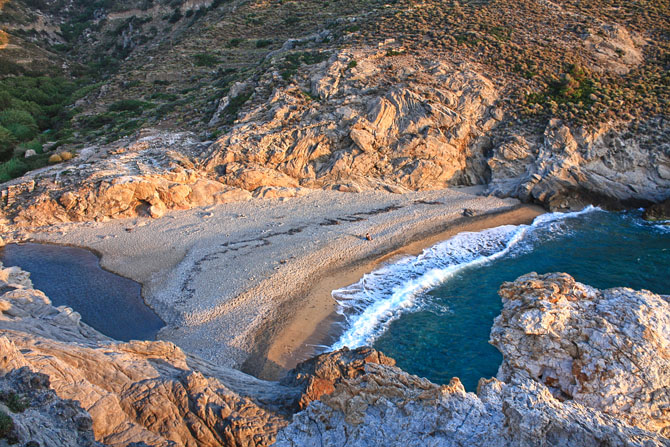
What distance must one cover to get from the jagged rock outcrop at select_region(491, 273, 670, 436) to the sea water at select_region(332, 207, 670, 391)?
239 inches

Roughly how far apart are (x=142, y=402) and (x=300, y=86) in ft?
94.6

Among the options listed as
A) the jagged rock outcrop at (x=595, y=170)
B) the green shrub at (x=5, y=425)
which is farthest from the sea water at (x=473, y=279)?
the green shrub at (x=5, y=425)

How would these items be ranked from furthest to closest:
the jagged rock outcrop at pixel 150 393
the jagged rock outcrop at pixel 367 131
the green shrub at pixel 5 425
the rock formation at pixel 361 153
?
the jagged rock outcrop at pixel 367 131
the rock formation at pixel 361 153
the jagged rock outcrop at pixel 150 393
the green shrub at pixel 5 425

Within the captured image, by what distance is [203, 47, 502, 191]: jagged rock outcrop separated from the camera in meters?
29.3

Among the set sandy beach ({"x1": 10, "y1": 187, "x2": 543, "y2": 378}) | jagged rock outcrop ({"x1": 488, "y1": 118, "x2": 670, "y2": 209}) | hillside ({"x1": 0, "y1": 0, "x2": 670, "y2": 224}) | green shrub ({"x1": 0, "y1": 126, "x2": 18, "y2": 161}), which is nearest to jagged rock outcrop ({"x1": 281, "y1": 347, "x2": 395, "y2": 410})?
sandy beach ({"x1": 10, "y1": 187, "x2": 543, "y2": 378})

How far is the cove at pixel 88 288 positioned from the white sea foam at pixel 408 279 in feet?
26.1

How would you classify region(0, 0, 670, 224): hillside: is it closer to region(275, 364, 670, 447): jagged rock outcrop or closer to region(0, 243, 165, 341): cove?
region(0, 243, 165, 341): cove

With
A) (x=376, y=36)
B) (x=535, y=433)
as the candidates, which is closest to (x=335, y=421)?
(x=535, y=433)

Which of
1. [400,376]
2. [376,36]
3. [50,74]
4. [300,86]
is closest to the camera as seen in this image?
[400,376]

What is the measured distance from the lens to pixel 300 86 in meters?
32.9

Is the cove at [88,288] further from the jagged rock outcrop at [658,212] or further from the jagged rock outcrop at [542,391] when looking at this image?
the jagged rock outcrop at [658,212]

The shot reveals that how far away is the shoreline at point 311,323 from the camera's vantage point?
1431 centimetres

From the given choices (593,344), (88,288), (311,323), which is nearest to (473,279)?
(311,323)

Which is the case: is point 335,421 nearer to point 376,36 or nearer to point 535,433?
point 535,433
